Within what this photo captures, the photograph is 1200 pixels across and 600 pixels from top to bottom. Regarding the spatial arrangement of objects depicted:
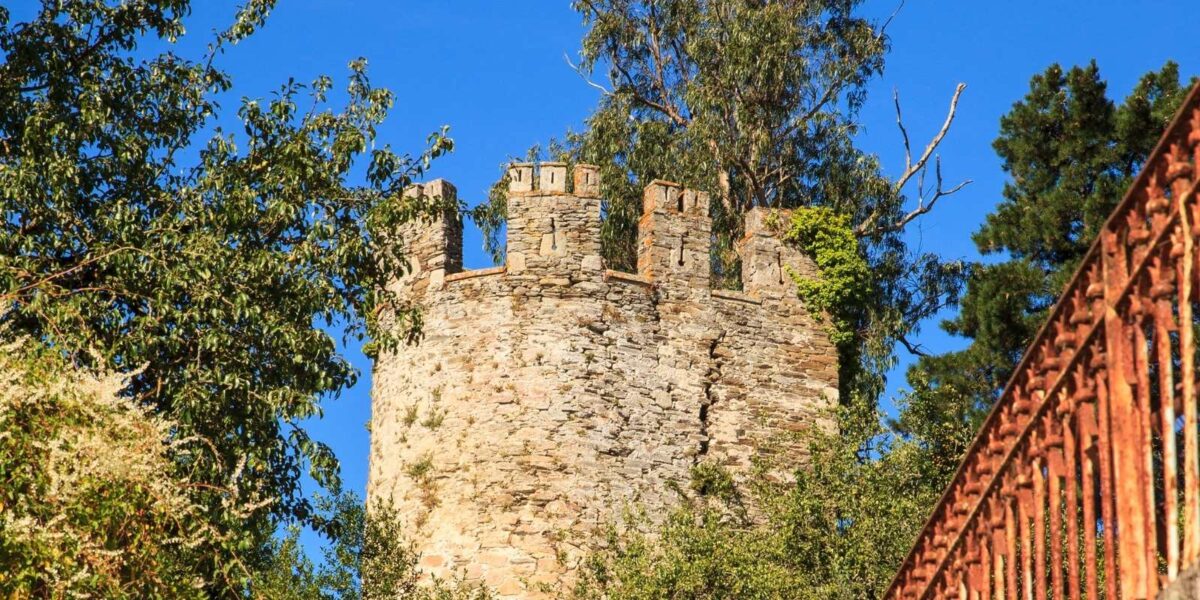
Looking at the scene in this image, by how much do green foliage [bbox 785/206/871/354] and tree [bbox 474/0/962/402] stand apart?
13.3 ft

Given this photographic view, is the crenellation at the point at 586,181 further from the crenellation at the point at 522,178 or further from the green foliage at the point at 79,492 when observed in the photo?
the green foliage at the point at 79,492

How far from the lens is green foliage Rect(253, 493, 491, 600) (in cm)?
1862

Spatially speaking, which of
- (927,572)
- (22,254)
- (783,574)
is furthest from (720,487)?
(927,572)

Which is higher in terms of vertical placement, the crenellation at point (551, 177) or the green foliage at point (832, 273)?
the crenellation at point (551, 177)

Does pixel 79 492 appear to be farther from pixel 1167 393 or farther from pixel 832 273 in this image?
pixel 832 273

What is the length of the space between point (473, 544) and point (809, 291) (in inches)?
212

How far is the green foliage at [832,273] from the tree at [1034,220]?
3.59 ft

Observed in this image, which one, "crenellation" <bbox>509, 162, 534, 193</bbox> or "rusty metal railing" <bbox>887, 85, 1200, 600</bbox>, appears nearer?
"rusty metal railing" <bbox>887, 85, 1200, 600</bbox>

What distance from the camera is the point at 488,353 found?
810 inches

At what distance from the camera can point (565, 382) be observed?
20391 mm

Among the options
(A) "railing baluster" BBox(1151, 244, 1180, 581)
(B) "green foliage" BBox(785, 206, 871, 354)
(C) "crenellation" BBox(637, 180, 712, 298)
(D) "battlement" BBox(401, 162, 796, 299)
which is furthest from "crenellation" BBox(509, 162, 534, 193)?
(A) "railing baluster" BBox(1151, 244, 1180, 581)

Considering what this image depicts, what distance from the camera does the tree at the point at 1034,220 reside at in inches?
850

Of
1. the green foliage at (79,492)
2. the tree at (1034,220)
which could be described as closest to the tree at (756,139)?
the tree at (1034,220)

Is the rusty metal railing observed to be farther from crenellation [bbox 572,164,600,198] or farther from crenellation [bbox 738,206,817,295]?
crenellation [bbox 738,206,817,295]
